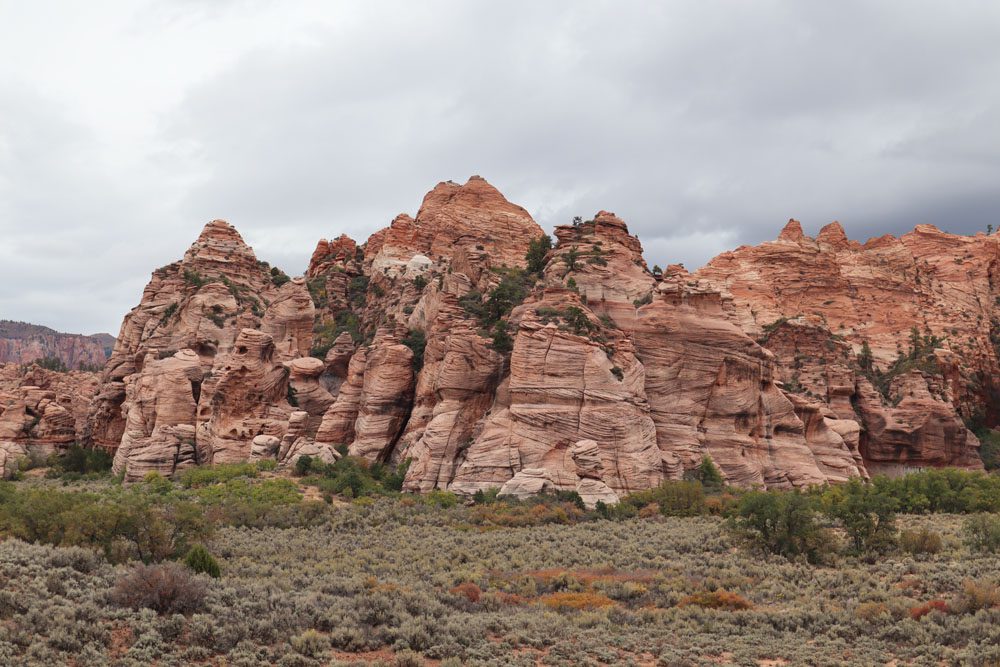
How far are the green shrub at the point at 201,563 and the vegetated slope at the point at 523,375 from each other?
67.8 feet

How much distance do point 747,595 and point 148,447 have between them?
42.0 metres

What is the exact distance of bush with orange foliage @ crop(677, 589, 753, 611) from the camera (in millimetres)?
21438

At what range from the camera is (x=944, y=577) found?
22656mm

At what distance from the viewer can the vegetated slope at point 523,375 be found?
4397 centimetres

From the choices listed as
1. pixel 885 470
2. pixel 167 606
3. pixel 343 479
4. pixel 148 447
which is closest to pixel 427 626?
pixel 167 606

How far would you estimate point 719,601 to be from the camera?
21688mm

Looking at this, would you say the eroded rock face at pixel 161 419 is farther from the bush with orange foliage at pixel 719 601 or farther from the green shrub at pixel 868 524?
the green shrub at pixel 868 524

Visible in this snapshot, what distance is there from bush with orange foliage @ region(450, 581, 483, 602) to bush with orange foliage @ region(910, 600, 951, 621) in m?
11.5

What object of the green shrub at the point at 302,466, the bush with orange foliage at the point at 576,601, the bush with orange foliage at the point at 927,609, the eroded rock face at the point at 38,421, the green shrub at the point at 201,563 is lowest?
the bush with orange foliage at the point at 576,601

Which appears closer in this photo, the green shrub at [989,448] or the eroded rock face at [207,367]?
the eroded rock face at [207,367]

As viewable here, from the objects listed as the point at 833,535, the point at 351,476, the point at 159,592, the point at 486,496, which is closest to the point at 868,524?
the point at 833,535

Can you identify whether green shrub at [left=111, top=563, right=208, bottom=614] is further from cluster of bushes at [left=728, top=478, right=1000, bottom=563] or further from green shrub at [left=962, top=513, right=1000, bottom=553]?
green shrub at [left=962, top=513, right=1000, bottom=553]

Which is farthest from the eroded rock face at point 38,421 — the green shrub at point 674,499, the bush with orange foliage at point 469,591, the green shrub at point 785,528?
the green shrub at point 785,528

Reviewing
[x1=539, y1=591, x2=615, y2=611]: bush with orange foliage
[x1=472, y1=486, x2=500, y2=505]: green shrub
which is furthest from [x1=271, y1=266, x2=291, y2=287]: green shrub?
[x1=539, y1=591, x2=615, y2=611]: bush with orange foliage
